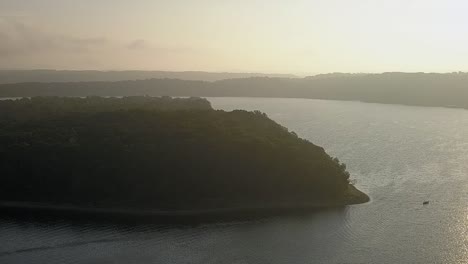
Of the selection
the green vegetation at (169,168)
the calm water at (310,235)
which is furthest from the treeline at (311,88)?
the green vegetation at (169,168)

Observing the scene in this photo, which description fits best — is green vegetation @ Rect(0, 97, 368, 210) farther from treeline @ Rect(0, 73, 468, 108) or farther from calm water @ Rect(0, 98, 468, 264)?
treeline @ Rect(0, 73, 468, 108)

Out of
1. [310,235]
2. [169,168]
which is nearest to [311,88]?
[169,168]

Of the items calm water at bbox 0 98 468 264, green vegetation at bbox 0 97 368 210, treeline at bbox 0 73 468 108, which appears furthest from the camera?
treeline at bbox 0 73 468 108

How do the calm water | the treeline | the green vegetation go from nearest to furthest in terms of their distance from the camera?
the calm water < the green vegetation < the treeline

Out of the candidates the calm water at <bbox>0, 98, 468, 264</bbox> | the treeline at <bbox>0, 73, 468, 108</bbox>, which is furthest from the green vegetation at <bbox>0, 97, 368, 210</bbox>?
the treeline at <bbox>0, 73, 468, 108</bbox>

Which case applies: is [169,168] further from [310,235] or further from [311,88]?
[311,88]

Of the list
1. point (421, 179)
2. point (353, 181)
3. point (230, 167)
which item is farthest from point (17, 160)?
point (421, 179)

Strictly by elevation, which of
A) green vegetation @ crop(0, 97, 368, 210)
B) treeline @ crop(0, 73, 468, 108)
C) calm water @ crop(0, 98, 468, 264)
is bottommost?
calm water @ crop(0, 98, 468, 264)

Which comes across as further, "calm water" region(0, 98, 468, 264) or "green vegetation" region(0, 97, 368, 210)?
"green vegetation" region(0, 97, 368, 210)
